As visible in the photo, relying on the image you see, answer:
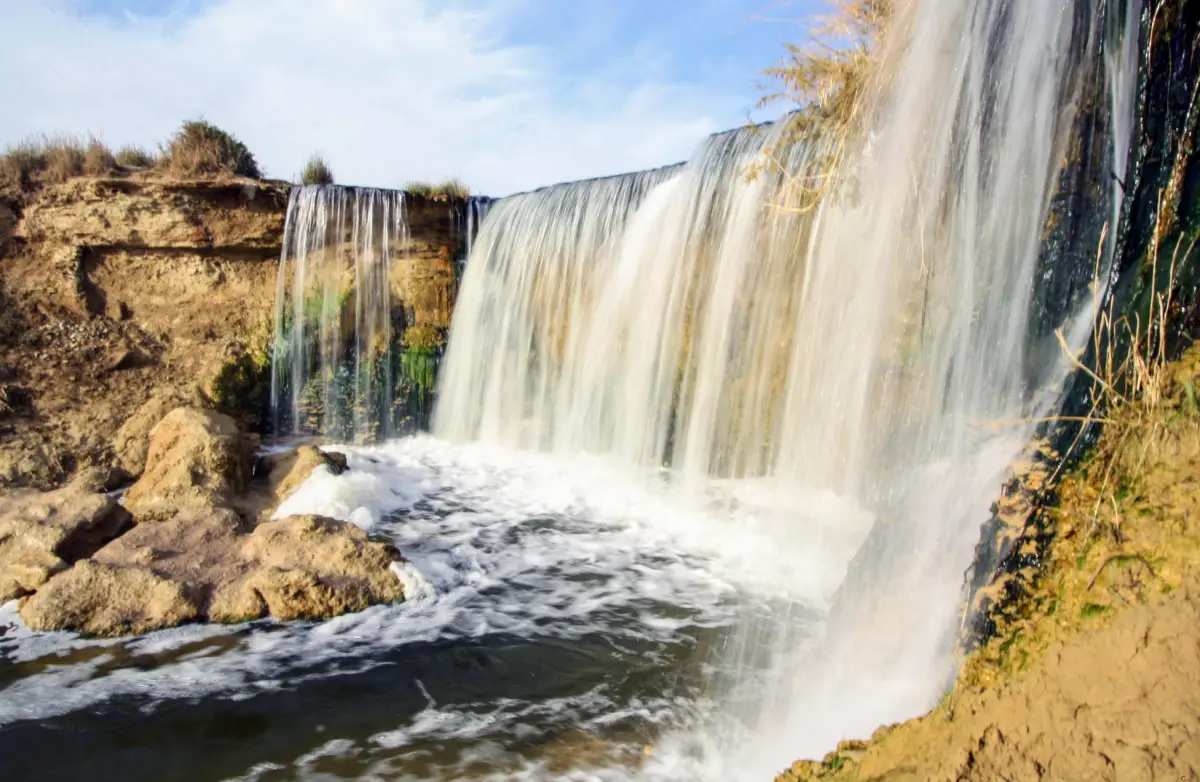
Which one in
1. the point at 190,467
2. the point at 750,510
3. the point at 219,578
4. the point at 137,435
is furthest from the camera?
the point at 137,435

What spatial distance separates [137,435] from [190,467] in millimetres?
2536

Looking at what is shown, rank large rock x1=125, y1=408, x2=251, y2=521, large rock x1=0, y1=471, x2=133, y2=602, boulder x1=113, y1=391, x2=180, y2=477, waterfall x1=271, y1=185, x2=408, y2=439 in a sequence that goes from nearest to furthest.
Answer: large rock x1=0, y1=471, x2=133, y2=602
large rock x1=125, y1=408, x2=251, y2=521
boulder x1=113, y1=391, x2=180, y2=477
waterfall x1=271, y1=185, x2=408, y2=439

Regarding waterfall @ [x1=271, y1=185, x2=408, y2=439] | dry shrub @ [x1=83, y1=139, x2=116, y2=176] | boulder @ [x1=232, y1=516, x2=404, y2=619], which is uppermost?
dry shrub @ [x1=83, y1=139, x2=116, y2=176]

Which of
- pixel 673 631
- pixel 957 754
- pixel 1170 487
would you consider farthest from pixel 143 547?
pixel 1170 487

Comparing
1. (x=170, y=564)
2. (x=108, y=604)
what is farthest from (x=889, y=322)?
(x=108, y=604)

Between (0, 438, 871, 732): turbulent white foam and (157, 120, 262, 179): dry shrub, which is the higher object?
(157, 120, 262, 179): dry shrub

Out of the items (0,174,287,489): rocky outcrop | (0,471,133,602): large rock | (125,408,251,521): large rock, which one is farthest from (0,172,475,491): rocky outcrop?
(0,471,133,602): large rock

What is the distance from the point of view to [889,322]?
4.54 meters

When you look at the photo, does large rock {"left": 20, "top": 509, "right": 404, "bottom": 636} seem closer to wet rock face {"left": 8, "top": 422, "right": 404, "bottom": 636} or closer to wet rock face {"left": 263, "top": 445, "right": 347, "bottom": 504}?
wet rock face {"left": 8, "top": 422, "right": 404, "bottom": 636}

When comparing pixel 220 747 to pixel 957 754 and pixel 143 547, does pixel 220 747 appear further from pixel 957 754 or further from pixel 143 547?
pixel 957 754

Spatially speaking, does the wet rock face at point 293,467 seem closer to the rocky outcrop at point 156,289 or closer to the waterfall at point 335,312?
the rocky outcrop at point 156,289

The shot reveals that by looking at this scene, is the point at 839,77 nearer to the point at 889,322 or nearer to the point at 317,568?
the point at 889,322

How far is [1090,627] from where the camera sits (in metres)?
1.99

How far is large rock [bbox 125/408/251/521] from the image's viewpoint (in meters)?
7.08
